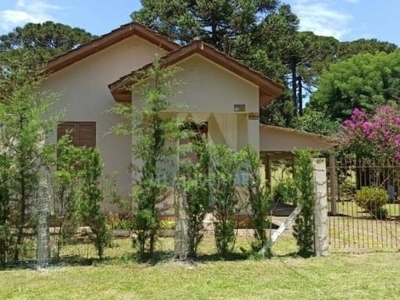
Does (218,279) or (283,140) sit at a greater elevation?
(283,140)

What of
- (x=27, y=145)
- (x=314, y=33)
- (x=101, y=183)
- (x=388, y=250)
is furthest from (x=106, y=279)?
(x=314, y=33)

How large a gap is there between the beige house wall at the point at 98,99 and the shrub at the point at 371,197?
9054 millimetres

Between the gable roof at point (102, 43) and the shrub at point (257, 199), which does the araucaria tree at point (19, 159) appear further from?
the gable roof at point (102, 43)

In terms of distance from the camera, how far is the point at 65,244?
1086cm

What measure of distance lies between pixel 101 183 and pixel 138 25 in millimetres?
8602

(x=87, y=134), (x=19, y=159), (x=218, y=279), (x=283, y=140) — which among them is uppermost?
(x=283, y=140)

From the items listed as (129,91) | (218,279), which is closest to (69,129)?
(129,91)

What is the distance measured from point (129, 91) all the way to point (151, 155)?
16.8ft

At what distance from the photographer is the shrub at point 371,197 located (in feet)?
61.5

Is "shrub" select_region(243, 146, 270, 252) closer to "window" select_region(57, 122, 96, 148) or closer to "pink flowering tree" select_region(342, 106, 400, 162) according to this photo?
"window" select_region(57, 122, 96, 148)

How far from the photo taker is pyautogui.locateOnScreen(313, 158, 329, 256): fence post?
36.3 ft

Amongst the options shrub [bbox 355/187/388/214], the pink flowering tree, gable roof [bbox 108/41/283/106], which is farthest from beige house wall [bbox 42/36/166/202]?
the pink flowering tree

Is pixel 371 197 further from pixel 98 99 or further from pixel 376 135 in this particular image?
pixel 98 99

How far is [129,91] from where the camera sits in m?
15.5
